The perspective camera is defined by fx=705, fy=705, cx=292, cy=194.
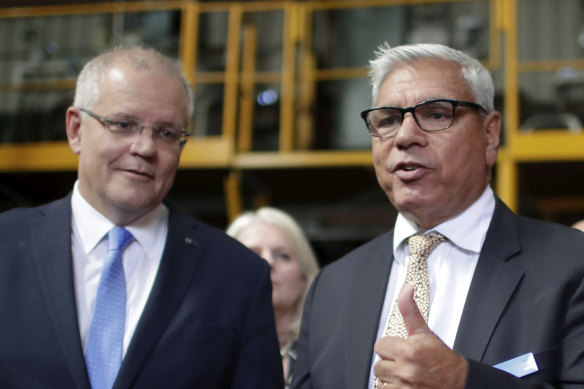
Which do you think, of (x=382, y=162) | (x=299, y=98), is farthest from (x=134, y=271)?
(x=299, y=98)

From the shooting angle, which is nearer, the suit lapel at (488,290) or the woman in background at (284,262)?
the suit lapel at (488,290)

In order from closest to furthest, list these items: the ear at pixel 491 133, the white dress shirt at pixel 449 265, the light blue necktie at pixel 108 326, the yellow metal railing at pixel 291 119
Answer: the white dress shirt at pixel 449 265, the light blue necktie at pixel 108 326, the ear at pixel 491 133, the yellow metal railing at pixel 291 119

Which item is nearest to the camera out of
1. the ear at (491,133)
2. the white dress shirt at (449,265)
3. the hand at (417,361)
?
the hand at (417,361)

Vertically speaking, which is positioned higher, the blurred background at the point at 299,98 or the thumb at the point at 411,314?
the blurred background at the point at 299,98

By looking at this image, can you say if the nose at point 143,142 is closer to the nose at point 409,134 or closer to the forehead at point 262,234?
the nose at point 409,134

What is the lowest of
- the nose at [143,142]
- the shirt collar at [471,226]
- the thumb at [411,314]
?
the thumb at [411,314]

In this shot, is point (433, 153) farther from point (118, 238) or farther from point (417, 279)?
point (118, 238)

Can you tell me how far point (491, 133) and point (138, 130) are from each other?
4.26 ft

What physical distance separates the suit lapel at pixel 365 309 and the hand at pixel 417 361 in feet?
1.13

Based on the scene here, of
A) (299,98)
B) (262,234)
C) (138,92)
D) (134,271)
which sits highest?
(299,98)

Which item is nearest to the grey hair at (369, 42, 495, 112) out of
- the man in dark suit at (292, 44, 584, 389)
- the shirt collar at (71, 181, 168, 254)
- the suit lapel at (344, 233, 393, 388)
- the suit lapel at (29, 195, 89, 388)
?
the man in dark suit at (292, 44, 584, 389)

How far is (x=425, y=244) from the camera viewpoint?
241cm

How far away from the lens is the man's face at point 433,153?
93.7 inches

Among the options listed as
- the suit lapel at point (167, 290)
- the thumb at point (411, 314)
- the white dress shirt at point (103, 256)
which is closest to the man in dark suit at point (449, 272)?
the thumb at point (411, 314)
